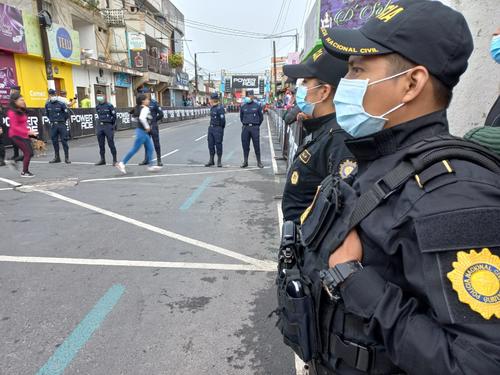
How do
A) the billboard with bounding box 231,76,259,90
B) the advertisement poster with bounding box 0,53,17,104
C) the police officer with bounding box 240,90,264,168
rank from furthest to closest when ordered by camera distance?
the billboard with bounding box 231,76,259,90 → the advertisement poster with bounding box 0,53,17,104 → the police officer with bounding box 240,90,264,168

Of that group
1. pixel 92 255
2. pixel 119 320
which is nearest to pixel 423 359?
pixel 119 320

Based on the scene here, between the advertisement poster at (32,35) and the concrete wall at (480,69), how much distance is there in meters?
19.1

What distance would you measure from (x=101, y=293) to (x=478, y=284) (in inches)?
125

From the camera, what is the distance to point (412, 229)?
932mm

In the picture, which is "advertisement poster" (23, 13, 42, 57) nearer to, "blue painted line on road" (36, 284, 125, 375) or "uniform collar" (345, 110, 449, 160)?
"blue painted line on road" (36, 284, 125, 375)

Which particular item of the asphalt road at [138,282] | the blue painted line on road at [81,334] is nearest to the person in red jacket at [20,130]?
the asphalt road at [138,282]

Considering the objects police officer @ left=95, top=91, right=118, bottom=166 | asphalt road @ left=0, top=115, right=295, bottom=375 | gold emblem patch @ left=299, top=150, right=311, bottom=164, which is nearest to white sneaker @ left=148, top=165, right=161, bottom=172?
police officer @ left=95, top=91, right=118, bottom=166

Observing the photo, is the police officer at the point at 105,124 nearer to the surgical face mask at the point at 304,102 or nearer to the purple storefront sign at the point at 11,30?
the surgical face mask at the point at 304,102

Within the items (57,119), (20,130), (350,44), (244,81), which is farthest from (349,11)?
(244,81)

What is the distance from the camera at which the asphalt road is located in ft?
8.13

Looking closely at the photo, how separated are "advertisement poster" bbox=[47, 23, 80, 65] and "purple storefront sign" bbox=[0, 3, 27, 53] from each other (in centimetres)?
226

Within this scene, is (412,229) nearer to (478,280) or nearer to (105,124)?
(478,280)

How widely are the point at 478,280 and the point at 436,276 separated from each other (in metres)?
0.09

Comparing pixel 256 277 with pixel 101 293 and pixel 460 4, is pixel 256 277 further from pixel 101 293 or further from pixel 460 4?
pixel 460 4
